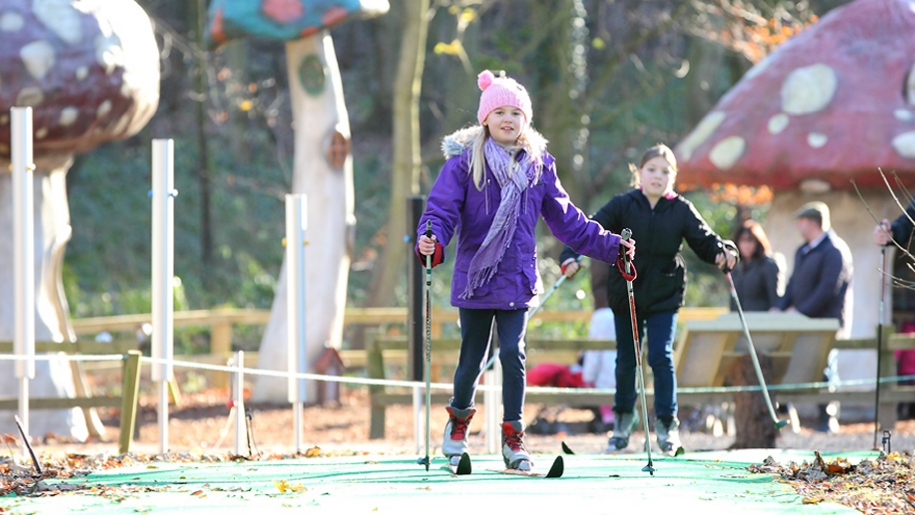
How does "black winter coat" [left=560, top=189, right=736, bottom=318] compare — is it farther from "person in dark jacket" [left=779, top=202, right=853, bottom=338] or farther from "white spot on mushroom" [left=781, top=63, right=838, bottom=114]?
"white spot on mushroom" [left=781, top=63, right=838, bottom=114]

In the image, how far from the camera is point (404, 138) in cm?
1902

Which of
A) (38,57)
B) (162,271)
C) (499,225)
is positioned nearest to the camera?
(499,225)

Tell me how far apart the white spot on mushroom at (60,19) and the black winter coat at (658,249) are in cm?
566

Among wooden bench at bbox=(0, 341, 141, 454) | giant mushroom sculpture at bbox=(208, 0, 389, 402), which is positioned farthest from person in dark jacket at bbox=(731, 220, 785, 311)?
giant mushroom sculpture at bbox=(208, 0, 389, 402)

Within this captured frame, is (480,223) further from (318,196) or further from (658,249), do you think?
(318,196)

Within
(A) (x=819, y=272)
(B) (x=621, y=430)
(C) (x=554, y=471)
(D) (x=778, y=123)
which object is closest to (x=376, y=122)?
(D) (x=778, y=123)

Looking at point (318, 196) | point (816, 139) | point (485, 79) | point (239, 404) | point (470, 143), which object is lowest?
point (239, 404)

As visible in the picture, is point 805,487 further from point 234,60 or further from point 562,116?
point 234,60

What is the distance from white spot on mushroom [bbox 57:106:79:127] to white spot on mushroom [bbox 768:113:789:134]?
6.45 m

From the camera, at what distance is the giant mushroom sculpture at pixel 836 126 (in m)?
13.2

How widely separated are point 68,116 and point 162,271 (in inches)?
153

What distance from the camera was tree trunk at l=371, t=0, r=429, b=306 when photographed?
731 inches

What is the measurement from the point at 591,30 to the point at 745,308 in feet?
65.8

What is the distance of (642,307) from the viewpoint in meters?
7.94
